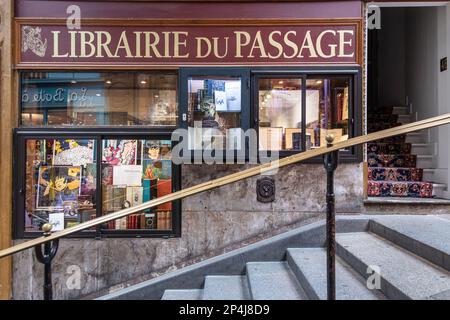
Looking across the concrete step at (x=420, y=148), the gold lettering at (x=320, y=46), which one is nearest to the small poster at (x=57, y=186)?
the gold lettering at (x=320, y=46)

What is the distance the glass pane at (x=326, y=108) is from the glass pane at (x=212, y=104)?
1009 millimetres

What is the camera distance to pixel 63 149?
450cm

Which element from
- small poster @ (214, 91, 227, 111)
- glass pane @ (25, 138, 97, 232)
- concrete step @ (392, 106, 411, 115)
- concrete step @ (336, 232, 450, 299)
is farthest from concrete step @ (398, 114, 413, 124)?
glass pane @ (25, 138, 97, 232)

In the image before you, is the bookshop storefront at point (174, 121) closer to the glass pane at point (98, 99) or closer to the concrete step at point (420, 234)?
the glass pane at point (98, 99)

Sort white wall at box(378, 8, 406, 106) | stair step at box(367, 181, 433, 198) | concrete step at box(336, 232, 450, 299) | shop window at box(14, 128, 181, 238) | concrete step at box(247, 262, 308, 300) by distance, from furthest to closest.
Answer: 1. white wall at box(378, 8, 406, 106)
2. stair step at box(367, 181, 433, 198)
3. shop window at box(14, 128, 181, 238)
4. concrete step at box(247, 262, 308, 300)
5. concrete step at box(336, 232, 450, 299)

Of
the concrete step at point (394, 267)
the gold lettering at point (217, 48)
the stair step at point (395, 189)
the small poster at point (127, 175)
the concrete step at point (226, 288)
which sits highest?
the gold lettering at point (217, 48)

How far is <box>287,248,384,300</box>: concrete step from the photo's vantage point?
8.91 ft

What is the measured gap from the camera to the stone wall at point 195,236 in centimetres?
436

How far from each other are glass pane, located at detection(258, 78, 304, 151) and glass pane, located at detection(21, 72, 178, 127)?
120 centimetres

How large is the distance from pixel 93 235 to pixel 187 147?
1719 mm

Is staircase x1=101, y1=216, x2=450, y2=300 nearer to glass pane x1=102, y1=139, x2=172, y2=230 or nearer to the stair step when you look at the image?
the stair step

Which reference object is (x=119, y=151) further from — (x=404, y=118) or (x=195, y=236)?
(x=404, y=118)

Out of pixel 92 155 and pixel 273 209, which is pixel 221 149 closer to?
pixel 273 209

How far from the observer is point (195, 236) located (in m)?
4.38
